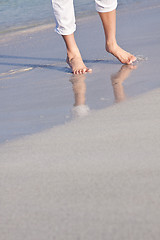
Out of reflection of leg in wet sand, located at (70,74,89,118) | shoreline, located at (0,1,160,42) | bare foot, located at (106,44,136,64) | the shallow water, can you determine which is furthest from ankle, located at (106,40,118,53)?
the shallow water

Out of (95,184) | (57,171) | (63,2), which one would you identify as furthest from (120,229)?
(63,2)

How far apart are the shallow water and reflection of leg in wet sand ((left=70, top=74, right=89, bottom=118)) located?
2808mm

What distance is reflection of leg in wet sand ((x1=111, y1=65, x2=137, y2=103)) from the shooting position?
1.97 m

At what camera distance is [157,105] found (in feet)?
5.62

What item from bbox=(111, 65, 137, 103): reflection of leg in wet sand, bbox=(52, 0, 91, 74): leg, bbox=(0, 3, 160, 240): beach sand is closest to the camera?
bbox=(0, 3, 160, 240): beach sand

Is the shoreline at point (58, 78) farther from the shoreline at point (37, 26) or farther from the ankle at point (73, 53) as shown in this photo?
the shoreline at point (37, 26)

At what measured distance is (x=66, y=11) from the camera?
2.75 m

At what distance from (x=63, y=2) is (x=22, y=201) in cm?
183

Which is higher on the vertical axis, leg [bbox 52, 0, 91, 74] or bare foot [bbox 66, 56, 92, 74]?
leg [bbox 52, 0, 91, 74]

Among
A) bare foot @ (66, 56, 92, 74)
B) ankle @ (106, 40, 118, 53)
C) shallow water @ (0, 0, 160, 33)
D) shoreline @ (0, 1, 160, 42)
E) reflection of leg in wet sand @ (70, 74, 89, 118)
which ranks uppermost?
reflection of leg in wet sand @ (70, 74, 89, 118)

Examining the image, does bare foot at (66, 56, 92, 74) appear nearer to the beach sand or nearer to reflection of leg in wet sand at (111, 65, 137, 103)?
the beach sand

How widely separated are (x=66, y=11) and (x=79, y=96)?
862 millimetres

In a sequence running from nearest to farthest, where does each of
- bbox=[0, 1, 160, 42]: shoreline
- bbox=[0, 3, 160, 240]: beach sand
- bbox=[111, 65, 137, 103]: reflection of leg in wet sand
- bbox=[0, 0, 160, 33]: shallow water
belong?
bbox=[0, 3, 160, 240]: beach sand
bbox=[111, 65, 137, 103]: reflection of leg in wet sand
bbox=[0, 1, 160, 42]: shoreline
bbox=[0, 0, 160, 33]: shallow water

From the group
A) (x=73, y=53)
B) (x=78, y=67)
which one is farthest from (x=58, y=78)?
(x=73, y=53)
